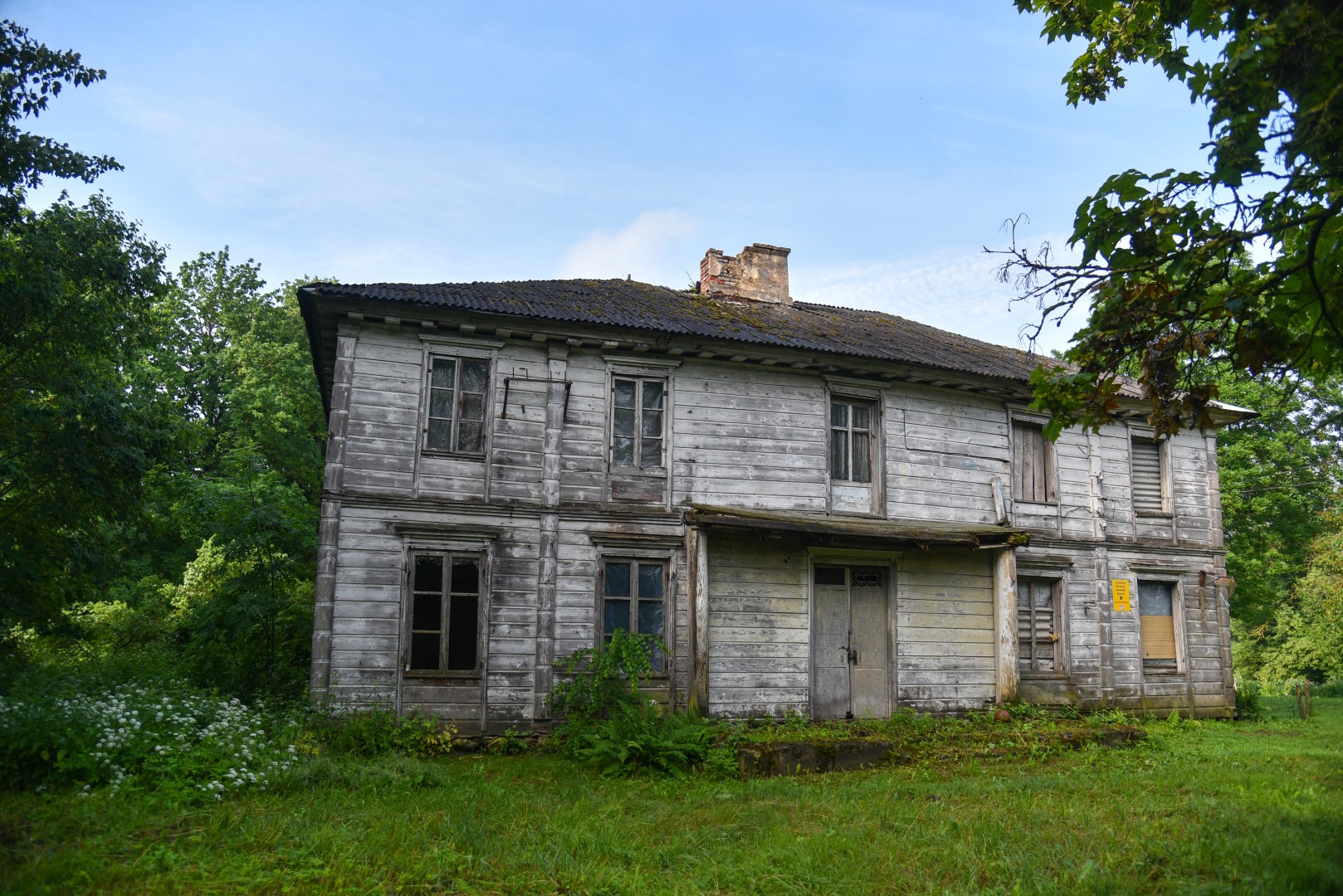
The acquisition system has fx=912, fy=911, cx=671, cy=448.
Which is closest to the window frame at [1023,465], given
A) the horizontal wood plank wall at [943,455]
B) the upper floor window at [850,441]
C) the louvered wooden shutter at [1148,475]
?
the horizontal wood plank wall at [943,455]

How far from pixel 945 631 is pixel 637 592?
5.34m

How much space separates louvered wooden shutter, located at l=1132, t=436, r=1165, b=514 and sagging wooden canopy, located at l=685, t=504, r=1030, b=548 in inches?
164

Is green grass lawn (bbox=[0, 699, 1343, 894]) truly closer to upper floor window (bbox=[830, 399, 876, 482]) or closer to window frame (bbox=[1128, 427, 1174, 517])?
upper floor window (bbox=[830, 399, 876, 482])

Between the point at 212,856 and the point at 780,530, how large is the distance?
8.34 m

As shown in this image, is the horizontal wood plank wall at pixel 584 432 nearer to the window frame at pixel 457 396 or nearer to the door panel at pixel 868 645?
the window frame at pixel 457 396

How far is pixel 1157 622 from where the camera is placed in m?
17.4

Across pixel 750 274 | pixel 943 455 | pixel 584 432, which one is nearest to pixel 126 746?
pixel 584 432

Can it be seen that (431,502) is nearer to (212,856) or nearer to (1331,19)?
(212,856)

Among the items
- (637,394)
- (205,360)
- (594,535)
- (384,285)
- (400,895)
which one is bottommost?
(400,895)

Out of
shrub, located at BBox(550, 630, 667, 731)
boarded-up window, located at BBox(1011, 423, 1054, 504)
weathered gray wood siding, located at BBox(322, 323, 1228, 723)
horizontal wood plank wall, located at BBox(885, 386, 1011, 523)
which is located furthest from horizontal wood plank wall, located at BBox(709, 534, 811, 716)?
boarded-up window, located at BBox(1011, 423, 1054, 504)

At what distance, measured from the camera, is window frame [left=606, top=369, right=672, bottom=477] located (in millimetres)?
13711

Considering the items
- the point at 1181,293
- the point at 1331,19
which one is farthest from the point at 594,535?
the point at 1331,19

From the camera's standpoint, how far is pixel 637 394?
45.8 feet

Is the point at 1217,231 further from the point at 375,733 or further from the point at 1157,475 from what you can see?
the point at 1157,475
